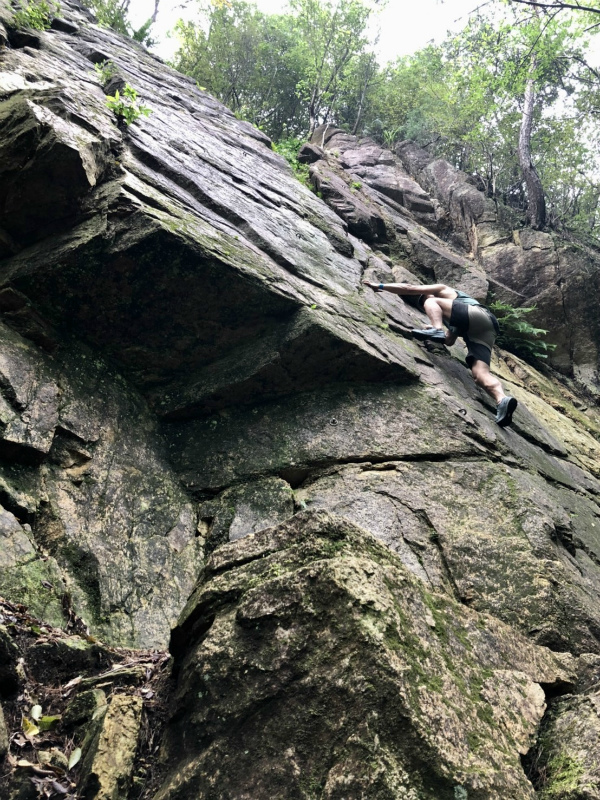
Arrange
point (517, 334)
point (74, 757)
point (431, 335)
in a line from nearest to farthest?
point (74, 757) → point (431, 335) → point (517, 334)

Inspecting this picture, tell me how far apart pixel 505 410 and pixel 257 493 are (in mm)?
3694

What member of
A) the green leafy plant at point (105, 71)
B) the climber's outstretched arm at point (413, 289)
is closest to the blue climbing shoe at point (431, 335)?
the climber's outstretched arm at point (413, 289)

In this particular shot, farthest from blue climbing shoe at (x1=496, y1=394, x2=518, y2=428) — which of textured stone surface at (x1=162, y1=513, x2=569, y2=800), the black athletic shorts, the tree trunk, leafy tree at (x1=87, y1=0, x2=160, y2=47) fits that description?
leafy tree at (x1=87, y1=0, x2=160, y2=47)

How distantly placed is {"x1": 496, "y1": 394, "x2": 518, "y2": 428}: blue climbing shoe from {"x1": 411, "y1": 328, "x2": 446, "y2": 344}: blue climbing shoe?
4.74 ft

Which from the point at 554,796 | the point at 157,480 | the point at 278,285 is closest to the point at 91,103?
the point at 278,285

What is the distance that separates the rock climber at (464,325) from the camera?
8.64 meters

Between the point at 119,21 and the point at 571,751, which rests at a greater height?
the point at 119,21

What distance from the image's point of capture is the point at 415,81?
22844mm

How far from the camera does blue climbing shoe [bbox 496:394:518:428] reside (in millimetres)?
7633

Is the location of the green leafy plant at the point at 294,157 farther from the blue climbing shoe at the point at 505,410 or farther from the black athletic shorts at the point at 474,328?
the blue climbing shoe at the point at 505,410

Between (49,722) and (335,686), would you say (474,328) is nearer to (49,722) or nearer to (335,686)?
(335,686)

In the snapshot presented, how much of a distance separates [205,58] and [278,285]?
18.5 meters

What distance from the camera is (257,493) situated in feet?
20.0

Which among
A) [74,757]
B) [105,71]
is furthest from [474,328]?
[105,71]
